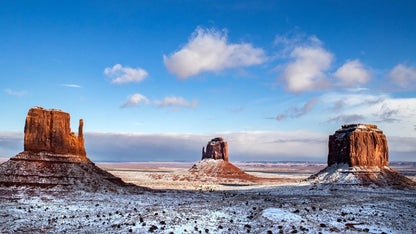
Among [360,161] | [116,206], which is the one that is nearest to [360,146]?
[360,161]

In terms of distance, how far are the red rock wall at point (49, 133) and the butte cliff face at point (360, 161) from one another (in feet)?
163

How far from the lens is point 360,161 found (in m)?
69.5

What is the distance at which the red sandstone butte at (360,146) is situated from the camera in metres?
69.9

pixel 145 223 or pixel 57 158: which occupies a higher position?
pixel 57 158

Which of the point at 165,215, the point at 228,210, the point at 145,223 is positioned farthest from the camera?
the point at 228,210

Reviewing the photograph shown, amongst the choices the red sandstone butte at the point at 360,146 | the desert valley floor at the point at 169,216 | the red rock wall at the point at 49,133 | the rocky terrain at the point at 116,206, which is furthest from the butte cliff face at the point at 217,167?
the desert valley floor at the point at 169,216

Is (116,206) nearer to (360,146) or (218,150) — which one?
(360,146)

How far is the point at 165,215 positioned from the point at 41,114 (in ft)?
87.8

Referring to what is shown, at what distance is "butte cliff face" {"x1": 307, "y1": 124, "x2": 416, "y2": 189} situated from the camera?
65438 millimetres

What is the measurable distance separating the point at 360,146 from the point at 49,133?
61.6 metres

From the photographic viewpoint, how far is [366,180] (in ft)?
212

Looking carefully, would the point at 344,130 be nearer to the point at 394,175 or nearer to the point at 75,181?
the point at 394,175

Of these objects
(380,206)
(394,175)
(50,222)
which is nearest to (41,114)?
(50,222)

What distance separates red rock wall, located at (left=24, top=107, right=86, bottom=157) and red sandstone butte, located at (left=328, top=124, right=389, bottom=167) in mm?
56186
